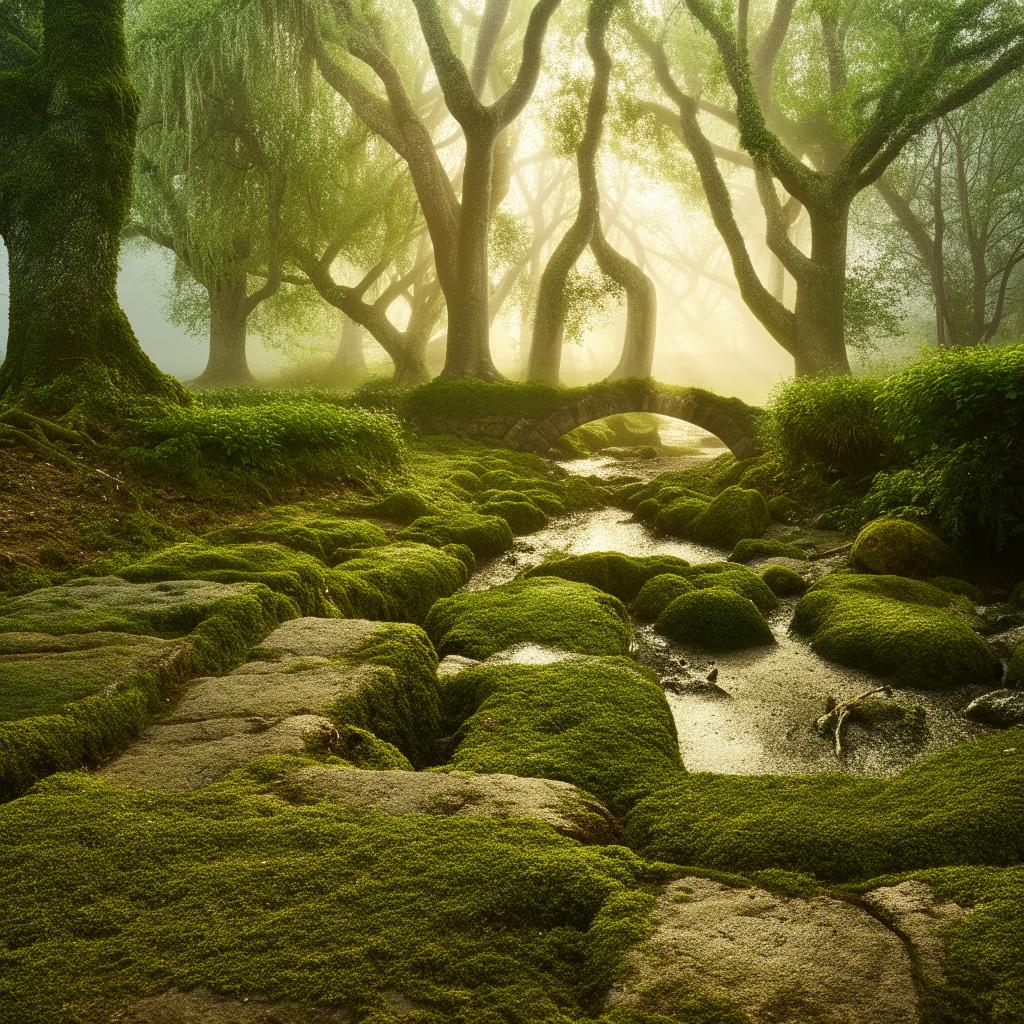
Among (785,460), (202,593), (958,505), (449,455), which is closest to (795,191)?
(785,460)

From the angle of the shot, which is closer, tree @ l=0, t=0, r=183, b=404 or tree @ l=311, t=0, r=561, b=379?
tree @ l=0, t=0, r=183, b=404

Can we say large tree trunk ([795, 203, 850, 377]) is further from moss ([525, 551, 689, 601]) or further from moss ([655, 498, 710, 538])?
moss ([525, 551, 689, 601])

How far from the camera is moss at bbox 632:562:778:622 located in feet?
24.7

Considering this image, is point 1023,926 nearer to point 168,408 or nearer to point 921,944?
point 921,944

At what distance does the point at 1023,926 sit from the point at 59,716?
125 inches

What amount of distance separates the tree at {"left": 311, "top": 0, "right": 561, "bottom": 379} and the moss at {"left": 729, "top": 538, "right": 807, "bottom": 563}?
10.1 meters

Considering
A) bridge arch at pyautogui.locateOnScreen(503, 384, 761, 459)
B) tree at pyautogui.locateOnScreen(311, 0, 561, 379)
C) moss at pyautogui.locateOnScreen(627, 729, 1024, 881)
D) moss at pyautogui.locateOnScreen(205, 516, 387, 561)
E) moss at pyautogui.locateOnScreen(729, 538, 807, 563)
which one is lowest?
moss at pyautogui.locateOnScreen(627, 729, 1024, 881)

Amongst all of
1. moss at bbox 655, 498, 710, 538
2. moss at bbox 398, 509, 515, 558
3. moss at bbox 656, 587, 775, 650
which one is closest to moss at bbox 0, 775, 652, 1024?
moss at bbox 656, 587, 775, 650

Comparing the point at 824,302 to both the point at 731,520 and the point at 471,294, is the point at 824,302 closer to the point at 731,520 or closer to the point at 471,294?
the point at 471,294

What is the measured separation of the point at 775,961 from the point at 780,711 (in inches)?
144

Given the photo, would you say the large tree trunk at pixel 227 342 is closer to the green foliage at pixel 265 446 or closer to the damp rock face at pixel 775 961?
the green foliage at pixel 265 446

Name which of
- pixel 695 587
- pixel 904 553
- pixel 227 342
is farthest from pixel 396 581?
pixel 227 342

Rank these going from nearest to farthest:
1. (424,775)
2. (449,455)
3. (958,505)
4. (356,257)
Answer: (424,775), (958,505), (449,455), (356,257)

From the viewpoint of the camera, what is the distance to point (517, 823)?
→ 2543 millimetres
